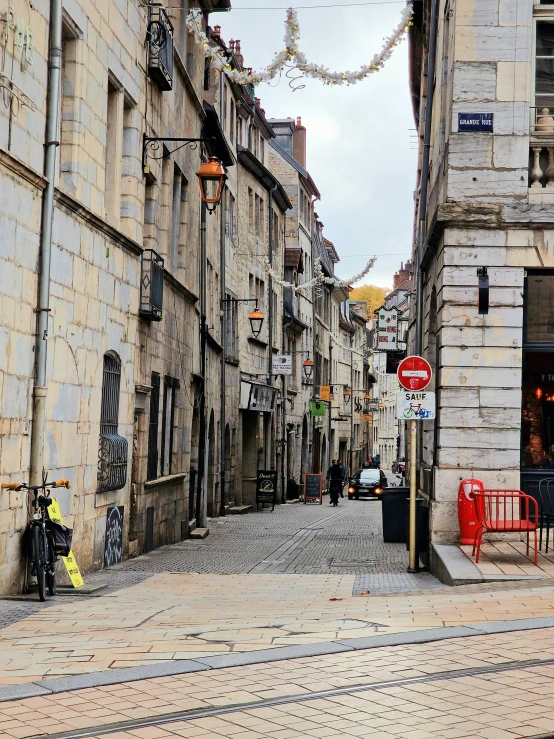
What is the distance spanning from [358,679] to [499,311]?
8685 mm

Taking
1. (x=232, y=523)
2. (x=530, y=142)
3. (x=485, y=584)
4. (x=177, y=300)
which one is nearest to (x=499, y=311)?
(x=530, y=142)

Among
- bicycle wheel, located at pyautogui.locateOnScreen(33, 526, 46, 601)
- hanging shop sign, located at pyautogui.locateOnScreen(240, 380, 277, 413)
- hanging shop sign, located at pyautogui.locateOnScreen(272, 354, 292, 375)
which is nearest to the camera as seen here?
bicycle wheel, located at pyautogui.locateOnScreen(33, 526, 46, 601)

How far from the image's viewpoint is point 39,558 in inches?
425

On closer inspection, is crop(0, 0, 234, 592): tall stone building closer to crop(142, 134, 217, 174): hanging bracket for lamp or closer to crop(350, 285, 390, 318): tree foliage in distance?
crop(142, 134, 217, 174): hanging bracket for lamp

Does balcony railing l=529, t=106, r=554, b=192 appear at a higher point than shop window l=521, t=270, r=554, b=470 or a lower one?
higher

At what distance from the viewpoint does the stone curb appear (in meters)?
6.81

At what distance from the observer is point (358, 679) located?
711 centimetres

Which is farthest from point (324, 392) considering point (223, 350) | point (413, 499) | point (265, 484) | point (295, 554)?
point (413, 499)

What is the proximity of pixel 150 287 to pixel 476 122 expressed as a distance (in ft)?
17.8

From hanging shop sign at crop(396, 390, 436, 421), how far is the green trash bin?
417 cm

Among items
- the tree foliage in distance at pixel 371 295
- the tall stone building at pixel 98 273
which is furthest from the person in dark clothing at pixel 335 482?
the tree foliage in distance at pixel 371 295

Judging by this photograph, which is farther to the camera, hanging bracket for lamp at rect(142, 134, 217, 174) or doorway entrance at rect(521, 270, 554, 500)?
hanging bracket for lamp at rect(142, 134, 217, 174)

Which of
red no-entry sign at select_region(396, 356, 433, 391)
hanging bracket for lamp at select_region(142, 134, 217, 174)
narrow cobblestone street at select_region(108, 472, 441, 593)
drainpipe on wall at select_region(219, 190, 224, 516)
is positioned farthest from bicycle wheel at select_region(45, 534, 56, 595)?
drainpipe on wall at select_region(219, 190, 224, 516)

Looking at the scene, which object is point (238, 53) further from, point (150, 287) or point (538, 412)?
point (538, 412)
